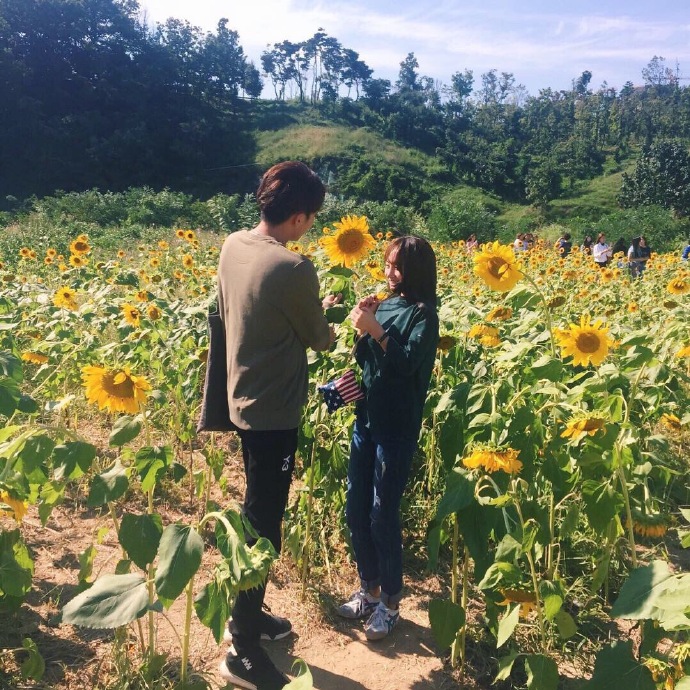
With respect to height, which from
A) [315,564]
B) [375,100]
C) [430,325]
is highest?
[375,100]

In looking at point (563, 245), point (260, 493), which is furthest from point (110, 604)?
point (563, 245)

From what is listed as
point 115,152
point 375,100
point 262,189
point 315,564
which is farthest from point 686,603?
point 375,100

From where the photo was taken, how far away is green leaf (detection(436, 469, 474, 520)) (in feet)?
4.48

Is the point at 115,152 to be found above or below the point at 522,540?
above

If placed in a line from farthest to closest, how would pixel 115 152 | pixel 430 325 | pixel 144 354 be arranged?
1. pixel 115 152
2. pixel 144 354
3. pixel 430 325

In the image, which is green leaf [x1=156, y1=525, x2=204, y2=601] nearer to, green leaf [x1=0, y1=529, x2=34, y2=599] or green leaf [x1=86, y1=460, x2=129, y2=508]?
green leaf [x1=86, y1=460, x2=129, y2=508]

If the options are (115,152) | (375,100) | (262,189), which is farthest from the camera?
(375,100)

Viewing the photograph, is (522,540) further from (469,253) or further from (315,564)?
(469,253)

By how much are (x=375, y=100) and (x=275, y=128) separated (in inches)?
603

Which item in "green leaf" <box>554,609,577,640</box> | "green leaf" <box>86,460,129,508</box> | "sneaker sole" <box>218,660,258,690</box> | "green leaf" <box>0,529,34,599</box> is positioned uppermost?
"green leaf" <box>86,460,129,508</box>

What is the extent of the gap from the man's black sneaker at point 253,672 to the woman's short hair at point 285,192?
116 centimetres

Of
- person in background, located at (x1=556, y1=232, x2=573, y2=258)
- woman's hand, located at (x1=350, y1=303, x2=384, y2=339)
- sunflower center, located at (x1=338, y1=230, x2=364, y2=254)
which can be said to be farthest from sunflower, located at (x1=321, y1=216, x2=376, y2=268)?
person in background, located at (x1=556, y1=232, x2=573, y2=258)

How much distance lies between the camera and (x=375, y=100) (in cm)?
5572

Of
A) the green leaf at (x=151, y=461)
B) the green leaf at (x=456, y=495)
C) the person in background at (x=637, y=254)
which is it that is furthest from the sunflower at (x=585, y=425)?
the person in background at (x=637, y=254)
